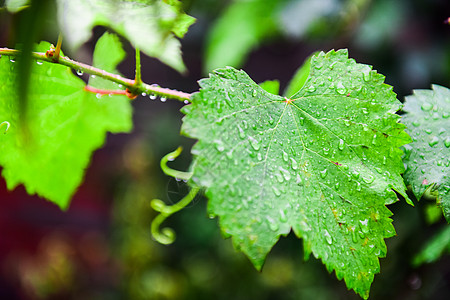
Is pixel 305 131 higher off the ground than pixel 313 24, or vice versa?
pixel 305 131

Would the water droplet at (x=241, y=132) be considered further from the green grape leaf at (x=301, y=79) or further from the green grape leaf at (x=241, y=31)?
the green grape leaf at (x=241, y=31)

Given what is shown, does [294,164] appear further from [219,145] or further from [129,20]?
[129,20]

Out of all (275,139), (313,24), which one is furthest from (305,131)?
(313,24)

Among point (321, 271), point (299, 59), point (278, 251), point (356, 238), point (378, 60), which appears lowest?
point (278, 251)

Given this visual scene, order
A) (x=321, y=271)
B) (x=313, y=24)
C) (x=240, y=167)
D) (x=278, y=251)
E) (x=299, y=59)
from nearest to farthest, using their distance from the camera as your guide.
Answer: (x=240, y=167), (x=313, y=24), (x=321, y=271), (x=278, y=251), (x=299, y=59)

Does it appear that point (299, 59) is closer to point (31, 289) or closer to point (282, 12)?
point (282, 12)

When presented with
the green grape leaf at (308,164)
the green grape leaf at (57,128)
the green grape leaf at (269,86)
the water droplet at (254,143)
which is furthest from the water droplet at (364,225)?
the green grape leaf at (57,128)
